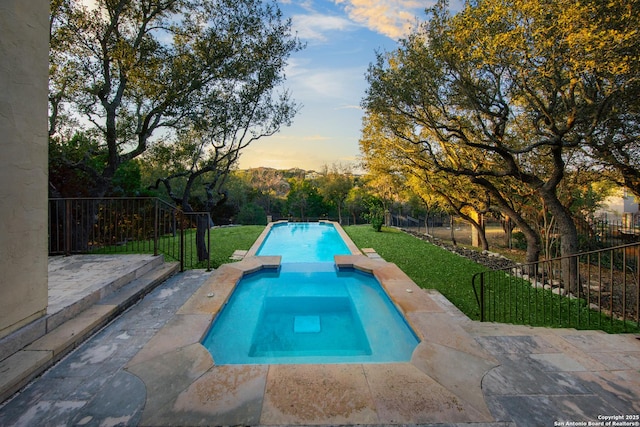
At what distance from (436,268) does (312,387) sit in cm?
687

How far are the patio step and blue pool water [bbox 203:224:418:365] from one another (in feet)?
4.26

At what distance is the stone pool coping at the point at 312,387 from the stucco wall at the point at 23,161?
1223 mm

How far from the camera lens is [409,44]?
7.99 metres

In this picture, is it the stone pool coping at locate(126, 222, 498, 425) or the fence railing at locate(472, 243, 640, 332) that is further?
the fence railing at locate(472, 243, 640, 332)

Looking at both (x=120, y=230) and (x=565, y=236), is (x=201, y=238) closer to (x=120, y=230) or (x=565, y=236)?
(x=120, y=230)

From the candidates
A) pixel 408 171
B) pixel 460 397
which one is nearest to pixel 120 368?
pixel 460 397

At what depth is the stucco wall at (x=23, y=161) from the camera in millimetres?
2719

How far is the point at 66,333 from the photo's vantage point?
3.21 metres

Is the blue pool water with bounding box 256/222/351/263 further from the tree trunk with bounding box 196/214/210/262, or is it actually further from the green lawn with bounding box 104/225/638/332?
the tree trunk with bounding box 196/214/210/262

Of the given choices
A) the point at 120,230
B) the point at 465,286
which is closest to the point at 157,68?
the point at 120,230

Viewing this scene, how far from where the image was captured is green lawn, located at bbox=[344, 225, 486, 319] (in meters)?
6.16

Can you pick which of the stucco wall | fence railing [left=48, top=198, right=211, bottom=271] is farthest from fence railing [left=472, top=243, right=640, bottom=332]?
fence railing [left=48, top=198, right=211, bottom=271]
